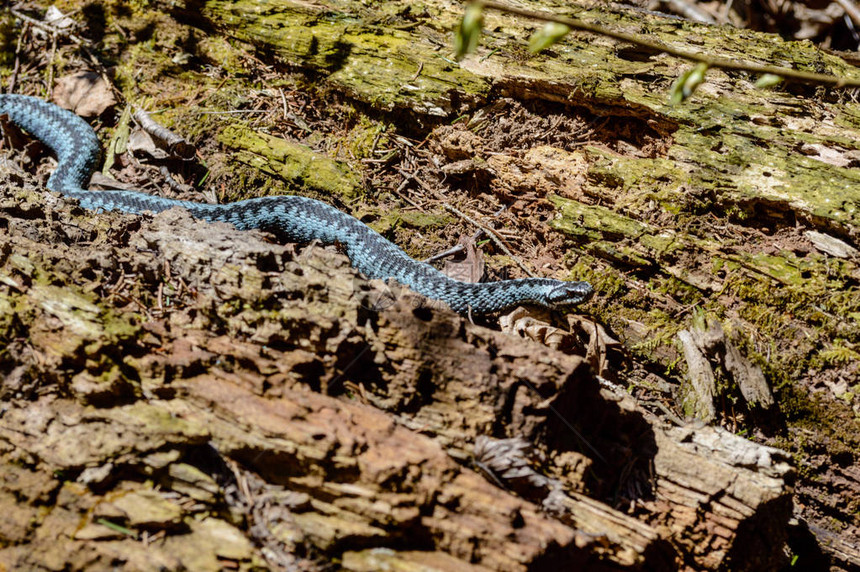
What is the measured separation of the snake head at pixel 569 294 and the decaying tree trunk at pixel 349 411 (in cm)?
38

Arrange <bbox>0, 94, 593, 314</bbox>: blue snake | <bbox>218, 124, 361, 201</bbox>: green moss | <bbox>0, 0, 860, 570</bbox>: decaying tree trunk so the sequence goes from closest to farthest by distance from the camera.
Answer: <bbox>0, 0, 860, 570</bbox>: decaying tree trunk, <bbox>0, 94, 593, 314</bbox>: blue snake, <bbox>218, 124, 361, 201</bbox>: green moss

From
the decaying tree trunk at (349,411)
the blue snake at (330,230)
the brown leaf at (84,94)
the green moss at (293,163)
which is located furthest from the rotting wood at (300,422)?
the brown leaf at (84,94)

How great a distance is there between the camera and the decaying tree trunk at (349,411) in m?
3.03

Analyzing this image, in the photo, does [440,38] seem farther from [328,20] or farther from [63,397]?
[63,397]

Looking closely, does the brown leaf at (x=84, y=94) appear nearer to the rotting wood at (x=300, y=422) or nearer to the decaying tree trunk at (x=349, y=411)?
the decaying tree trunk at (x=349, y=411)

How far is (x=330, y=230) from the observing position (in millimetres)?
5695

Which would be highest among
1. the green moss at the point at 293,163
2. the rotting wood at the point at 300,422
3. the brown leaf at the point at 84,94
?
the brown leaf at the point at 84,94

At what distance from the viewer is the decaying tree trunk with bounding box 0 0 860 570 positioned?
303 centimetres

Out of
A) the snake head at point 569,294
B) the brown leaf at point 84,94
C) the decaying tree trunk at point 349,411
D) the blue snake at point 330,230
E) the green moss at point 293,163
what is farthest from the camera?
the brown leaf at point 84,94

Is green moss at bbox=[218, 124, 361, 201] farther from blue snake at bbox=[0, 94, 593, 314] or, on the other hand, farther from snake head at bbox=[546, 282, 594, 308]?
snake head at bbox=[546, 282, 594, 308]

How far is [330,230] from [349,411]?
2.69m

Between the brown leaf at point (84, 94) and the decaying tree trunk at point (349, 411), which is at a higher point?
the brown leaf at point (84, 94)

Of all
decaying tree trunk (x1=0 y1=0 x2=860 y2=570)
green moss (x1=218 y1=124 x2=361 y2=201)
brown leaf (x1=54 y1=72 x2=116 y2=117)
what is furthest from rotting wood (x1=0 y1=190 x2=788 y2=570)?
brown leaf (x1=54 y1=72 x2=116 y2=117)

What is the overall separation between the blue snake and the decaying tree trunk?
74cm
